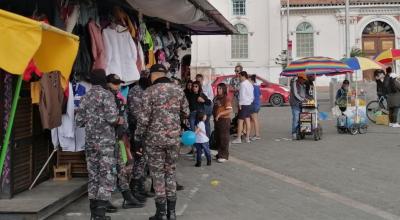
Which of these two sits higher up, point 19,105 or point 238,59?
point 238,59

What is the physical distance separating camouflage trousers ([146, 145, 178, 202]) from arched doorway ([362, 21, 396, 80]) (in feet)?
121

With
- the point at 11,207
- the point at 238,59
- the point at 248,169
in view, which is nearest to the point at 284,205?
the point at 248,169

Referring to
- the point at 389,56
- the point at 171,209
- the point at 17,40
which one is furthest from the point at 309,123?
the point at 17,40

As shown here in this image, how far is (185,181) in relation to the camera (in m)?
8.79

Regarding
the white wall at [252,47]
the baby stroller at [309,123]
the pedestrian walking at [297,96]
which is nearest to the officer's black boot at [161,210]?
the baby stroller at [309,123]

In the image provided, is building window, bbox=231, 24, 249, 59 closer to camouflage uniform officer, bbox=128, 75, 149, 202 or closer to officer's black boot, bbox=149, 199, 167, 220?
camouflage uniform officer, bbox=128, 75, 149, 202

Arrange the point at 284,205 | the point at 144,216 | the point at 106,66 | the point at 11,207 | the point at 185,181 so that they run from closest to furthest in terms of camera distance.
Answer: the point at 11,207, the point at 144,216, the point at 284,205, the point at 106,66, the point at 185,181

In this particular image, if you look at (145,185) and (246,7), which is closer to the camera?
(145,185)

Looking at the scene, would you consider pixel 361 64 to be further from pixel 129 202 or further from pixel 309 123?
pixel 129 202

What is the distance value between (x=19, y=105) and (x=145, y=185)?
6.70 feet

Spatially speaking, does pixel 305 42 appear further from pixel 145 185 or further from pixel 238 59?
pixel 145 185

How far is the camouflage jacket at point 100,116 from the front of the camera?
6.00 metres

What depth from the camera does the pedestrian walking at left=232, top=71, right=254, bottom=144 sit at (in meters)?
13.0

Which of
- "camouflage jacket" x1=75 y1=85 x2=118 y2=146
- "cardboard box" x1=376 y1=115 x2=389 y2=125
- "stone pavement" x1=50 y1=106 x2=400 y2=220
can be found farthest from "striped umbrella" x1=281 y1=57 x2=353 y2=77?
"camouflage jacket" x1=75 y1=85 x2=118 y2=146
